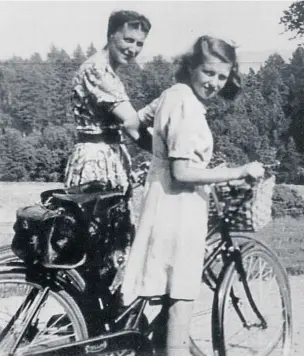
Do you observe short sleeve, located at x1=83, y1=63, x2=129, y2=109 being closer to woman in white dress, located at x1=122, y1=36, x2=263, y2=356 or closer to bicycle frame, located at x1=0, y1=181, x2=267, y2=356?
woman in white dress, located at x1=122, y1=36, x2=263, y2=356

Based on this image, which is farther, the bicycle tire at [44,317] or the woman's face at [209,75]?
the woman's face at [209,75]

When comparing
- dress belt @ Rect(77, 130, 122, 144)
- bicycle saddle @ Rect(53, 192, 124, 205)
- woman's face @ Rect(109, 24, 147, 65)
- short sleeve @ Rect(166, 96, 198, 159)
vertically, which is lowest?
bicycle saddle @ Rect(53, 192, 124, 205)

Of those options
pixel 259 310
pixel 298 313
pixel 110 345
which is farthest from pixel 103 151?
pixel 298 313

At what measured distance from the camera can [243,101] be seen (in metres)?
2.64

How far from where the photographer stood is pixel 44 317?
2209 millimetres

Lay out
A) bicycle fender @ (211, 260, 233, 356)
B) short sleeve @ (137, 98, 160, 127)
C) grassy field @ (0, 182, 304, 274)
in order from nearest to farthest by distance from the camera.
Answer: bicycle fender @ (211, 260, 233, 356) → short sleeve @ (137, 98, 160, 127) → grassy field @ (0, 182, 304, 274)

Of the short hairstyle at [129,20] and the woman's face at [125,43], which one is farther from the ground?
the short hairstyle at [129,20]

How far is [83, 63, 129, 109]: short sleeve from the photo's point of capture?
2.34 metres

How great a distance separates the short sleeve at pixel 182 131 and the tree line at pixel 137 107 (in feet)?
1.62

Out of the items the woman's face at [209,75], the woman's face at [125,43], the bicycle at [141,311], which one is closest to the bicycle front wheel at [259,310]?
the bicycle at [141,311]

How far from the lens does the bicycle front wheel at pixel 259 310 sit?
246 centimetres

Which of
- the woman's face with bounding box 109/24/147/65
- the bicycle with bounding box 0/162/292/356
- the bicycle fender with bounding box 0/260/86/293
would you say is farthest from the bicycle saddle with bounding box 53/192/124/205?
the woman's face with bounding box 109/24/147/65

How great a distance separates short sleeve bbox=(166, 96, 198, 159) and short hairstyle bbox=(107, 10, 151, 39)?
22.3 inches

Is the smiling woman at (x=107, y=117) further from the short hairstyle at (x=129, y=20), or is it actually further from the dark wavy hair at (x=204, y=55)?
the dark wavy hair at (x=204, y=55)
